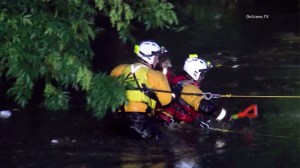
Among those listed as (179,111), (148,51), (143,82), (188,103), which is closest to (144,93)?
(143,82)

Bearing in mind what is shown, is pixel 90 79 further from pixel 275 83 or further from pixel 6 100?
pixel 275 83

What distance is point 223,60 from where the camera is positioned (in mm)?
14477

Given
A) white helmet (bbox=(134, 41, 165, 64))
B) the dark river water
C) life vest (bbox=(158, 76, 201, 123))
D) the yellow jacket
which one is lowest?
the dark river water

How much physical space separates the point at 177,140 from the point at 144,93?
0.95m

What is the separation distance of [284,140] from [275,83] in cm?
378

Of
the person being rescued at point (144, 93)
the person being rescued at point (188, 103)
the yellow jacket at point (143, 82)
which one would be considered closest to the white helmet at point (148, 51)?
the person being rescued at point (144, 93)

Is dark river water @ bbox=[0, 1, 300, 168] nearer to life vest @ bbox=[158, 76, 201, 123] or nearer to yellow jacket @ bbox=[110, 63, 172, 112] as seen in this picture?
life vest @ bbox=[158, 76, 201, 123]

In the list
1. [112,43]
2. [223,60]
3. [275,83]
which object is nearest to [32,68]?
[275,83]

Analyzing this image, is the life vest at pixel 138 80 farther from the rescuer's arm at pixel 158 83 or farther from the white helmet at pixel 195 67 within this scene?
the white helmet at pixel 195 67

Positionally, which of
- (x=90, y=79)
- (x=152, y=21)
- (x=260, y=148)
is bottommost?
(x=260, y=148)

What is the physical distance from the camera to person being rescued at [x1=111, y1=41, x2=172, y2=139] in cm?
803

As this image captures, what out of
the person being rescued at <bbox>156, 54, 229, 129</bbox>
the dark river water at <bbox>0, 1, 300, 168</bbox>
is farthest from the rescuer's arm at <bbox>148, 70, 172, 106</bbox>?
the dark river water at <bbox>0, 1, 300, 168</bbox>

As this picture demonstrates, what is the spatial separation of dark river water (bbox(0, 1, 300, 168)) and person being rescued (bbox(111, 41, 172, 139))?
0.22 m

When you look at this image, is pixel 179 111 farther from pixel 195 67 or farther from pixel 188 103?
pixel 195 67
